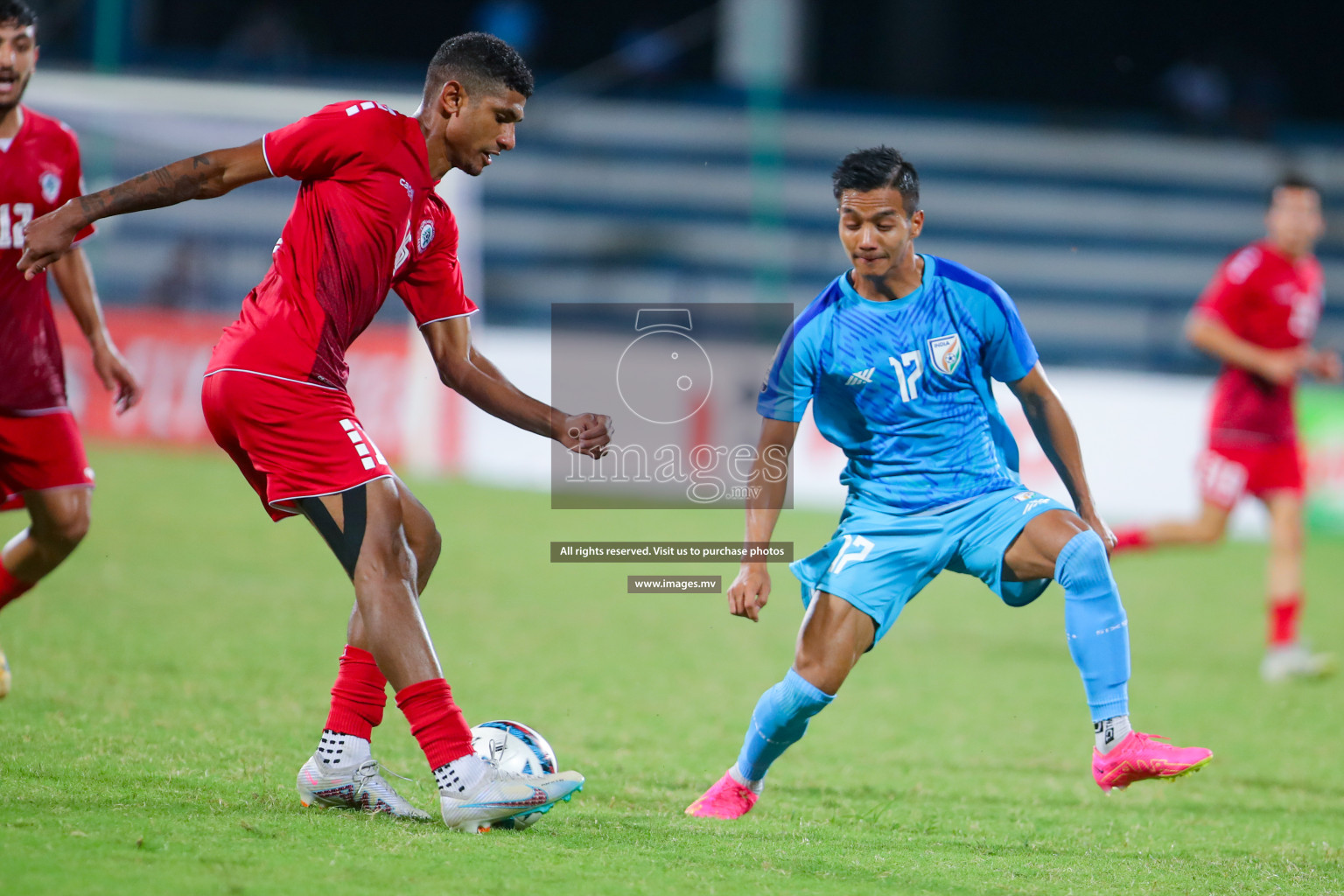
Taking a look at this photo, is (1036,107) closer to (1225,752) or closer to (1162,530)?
(1162,530)

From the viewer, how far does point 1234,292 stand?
26.0 feet

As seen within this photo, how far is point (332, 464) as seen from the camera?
3.76m

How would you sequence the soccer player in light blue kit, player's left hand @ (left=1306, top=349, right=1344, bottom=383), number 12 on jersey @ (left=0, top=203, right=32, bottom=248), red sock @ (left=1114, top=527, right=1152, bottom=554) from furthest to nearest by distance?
red sock @ (left=1114, top=527, right=1152, bottom=554) → player's left hand @ (left=1306, top=349, right=1344, bottom=383) → number 12 on jersey @ (left=0, top=203, right=32, bottom=248) → the soccer player in light blue kit

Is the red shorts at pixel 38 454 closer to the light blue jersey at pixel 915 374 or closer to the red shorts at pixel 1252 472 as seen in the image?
the light blue jersey at pixel 915 374

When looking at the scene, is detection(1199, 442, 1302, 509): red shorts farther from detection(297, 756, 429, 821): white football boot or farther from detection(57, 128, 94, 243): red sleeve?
detection(57, 128, 94, 243): red sleeve

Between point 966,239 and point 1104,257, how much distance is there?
205 centimetres

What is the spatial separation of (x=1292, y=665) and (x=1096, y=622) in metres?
4.08

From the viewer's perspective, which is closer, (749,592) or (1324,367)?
(749,592)

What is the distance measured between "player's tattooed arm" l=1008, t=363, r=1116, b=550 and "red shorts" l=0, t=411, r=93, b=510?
341 cm

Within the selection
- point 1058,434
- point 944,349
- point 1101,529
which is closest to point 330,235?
point 944,349

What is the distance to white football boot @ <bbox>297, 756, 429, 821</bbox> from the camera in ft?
12.8

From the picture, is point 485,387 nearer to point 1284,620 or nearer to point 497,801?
point 497,801

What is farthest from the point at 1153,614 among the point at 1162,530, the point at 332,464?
the point at 332,464

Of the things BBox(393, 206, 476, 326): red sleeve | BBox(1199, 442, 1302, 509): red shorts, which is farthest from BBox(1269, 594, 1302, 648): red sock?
BBox(393, 206, 476, 326): red sleeve
